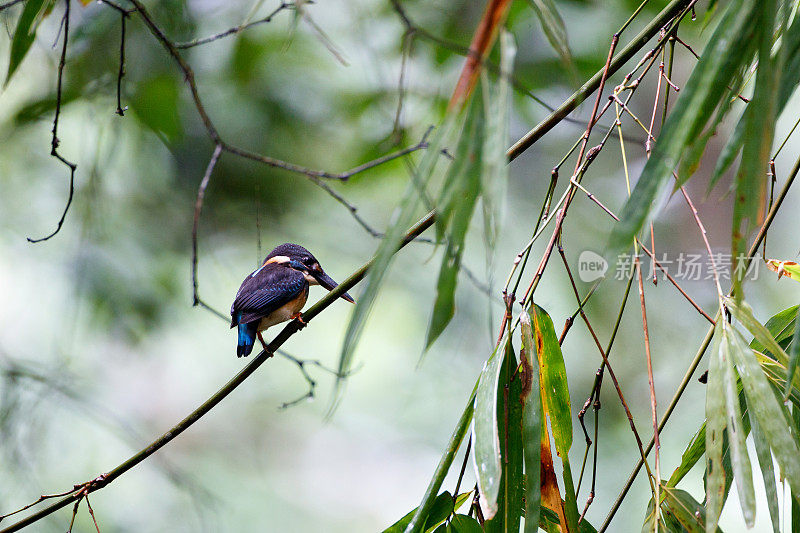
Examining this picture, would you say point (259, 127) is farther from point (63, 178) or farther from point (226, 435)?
point (226, 435)

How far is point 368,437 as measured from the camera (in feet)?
13.2

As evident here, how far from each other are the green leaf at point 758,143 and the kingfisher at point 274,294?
3.65 feet

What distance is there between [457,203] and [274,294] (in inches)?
43.0

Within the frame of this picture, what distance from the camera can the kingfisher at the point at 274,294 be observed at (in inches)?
67.9

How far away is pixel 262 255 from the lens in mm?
3273

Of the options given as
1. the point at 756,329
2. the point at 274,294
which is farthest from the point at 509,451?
the point at 274,294

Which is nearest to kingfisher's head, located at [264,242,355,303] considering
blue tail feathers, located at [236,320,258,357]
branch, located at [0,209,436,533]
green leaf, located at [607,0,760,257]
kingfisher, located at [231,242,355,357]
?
kingfisher, located at [231,242,355,357]

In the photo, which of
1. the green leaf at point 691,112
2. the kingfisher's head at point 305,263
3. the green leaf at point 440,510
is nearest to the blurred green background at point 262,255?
the kingfisher's head at point 305,263

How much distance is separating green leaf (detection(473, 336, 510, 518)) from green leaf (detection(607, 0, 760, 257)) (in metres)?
0.29

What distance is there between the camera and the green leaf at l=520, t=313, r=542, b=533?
0.95 metres

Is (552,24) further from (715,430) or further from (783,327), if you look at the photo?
(783,327)

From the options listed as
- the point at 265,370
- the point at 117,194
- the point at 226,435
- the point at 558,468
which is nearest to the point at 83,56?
the point at 117,194

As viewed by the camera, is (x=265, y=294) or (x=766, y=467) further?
(x=265, y=294)

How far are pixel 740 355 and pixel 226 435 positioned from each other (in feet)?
12.1
